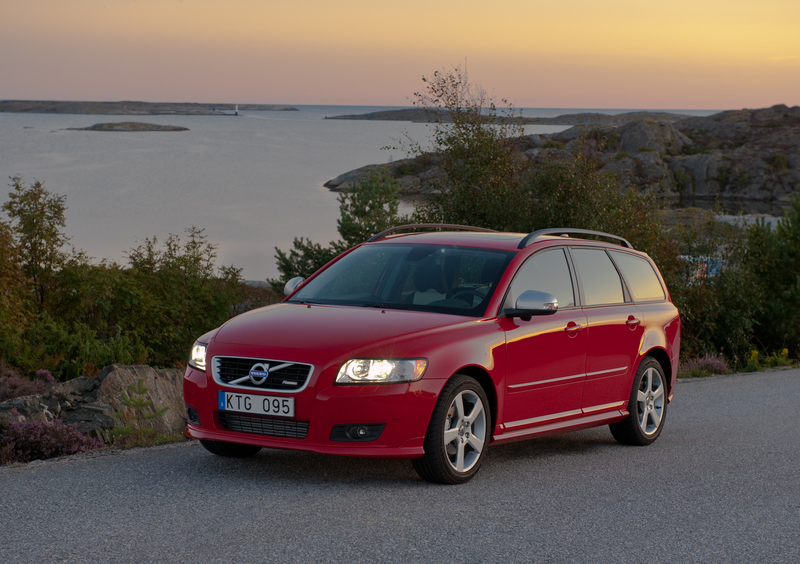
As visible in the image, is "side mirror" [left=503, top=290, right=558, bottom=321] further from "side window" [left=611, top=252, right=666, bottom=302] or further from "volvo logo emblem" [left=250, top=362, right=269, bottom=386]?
"side window" [left=611, top=252, right=666, bottom=302]

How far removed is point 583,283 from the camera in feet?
26.0

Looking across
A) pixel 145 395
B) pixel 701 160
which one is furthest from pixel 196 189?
pixel 145 395

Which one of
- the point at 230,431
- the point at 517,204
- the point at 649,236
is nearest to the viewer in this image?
the point at 230,431

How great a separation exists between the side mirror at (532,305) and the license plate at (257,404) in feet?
5.90

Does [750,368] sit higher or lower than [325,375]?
lower

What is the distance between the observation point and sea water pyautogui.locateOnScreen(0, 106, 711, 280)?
58812 millimetres

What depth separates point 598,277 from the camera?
322 inches

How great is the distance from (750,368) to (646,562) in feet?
53.3

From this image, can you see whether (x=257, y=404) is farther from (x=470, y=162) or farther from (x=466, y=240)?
(x=470, y=162)

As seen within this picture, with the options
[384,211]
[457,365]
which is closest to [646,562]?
[457,365]

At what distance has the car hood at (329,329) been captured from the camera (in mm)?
6102

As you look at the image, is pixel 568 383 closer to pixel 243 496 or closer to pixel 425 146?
pixel 243 496

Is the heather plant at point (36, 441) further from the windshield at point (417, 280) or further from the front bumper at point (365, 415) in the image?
the front bumper at point (365, 415)

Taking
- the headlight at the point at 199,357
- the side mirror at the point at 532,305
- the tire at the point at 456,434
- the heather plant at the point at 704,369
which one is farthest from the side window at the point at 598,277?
the heather plant at the point at 704,369
